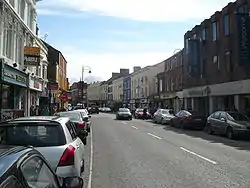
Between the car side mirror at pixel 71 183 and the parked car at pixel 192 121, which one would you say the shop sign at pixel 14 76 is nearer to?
the parked car at pixel 192 121

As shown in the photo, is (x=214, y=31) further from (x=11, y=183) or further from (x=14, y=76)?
(x=11, y=183)

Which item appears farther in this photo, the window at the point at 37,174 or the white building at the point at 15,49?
the white building at the point at 15,49

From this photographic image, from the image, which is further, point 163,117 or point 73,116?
point 163,117

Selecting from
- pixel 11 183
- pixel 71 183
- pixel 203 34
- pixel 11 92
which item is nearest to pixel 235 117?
pixel 11 92

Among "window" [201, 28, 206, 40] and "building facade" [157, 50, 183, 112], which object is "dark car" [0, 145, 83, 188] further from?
"building facade" [157, 50, 183, 112]

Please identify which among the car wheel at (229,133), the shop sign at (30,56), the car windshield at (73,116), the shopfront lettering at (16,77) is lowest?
the car wheel at (229,133)

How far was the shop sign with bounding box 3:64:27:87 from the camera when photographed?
73.6ft

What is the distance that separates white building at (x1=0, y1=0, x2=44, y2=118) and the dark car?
1763 centimetres

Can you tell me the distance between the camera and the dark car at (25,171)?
2.95 metres

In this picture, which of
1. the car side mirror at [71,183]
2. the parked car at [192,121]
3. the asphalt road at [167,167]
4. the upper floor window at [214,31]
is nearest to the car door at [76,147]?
the asphalt road at [167,167]

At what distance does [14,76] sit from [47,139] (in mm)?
19020

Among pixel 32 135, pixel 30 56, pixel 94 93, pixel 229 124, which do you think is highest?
pixel 94 93

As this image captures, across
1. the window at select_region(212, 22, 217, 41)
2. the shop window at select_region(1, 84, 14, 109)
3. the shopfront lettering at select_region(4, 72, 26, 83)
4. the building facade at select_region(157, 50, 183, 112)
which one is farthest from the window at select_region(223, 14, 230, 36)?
the shop window at select_region(1, 84, 14, 109)

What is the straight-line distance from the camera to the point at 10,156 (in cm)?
335
